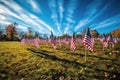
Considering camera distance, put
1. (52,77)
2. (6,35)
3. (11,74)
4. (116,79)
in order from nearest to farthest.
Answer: (116,79), (52,77), (11,74), (6,35)

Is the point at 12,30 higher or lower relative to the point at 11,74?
higher

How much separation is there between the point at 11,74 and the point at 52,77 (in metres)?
5.77

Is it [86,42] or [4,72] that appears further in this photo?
[86,42]

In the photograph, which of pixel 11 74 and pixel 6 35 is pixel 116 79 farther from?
pixel 6 35

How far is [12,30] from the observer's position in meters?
123

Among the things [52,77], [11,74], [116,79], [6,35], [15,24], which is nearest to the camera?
[116,79]

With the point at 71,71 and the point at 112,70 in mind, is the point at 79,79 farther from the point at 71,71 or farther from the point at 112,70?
the point at 112,70

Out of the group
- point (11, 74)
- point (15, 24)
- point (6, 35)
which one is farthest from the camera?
point (15, 24)

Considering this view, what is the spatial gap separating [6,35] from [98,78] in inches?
4831

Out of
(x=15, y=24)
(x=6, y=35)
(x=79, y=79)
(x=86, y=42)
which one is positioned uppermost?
(x=15, y=24)

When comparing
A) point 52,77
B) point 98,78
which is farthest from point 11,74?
point 98,78

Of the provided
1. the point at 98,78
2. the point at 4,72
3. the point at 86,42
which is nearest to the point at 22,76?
the point at 4,72

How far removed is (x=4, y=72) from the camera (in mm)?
16703

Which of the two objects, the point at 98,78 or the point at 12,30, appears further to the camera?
the point at 12,30
